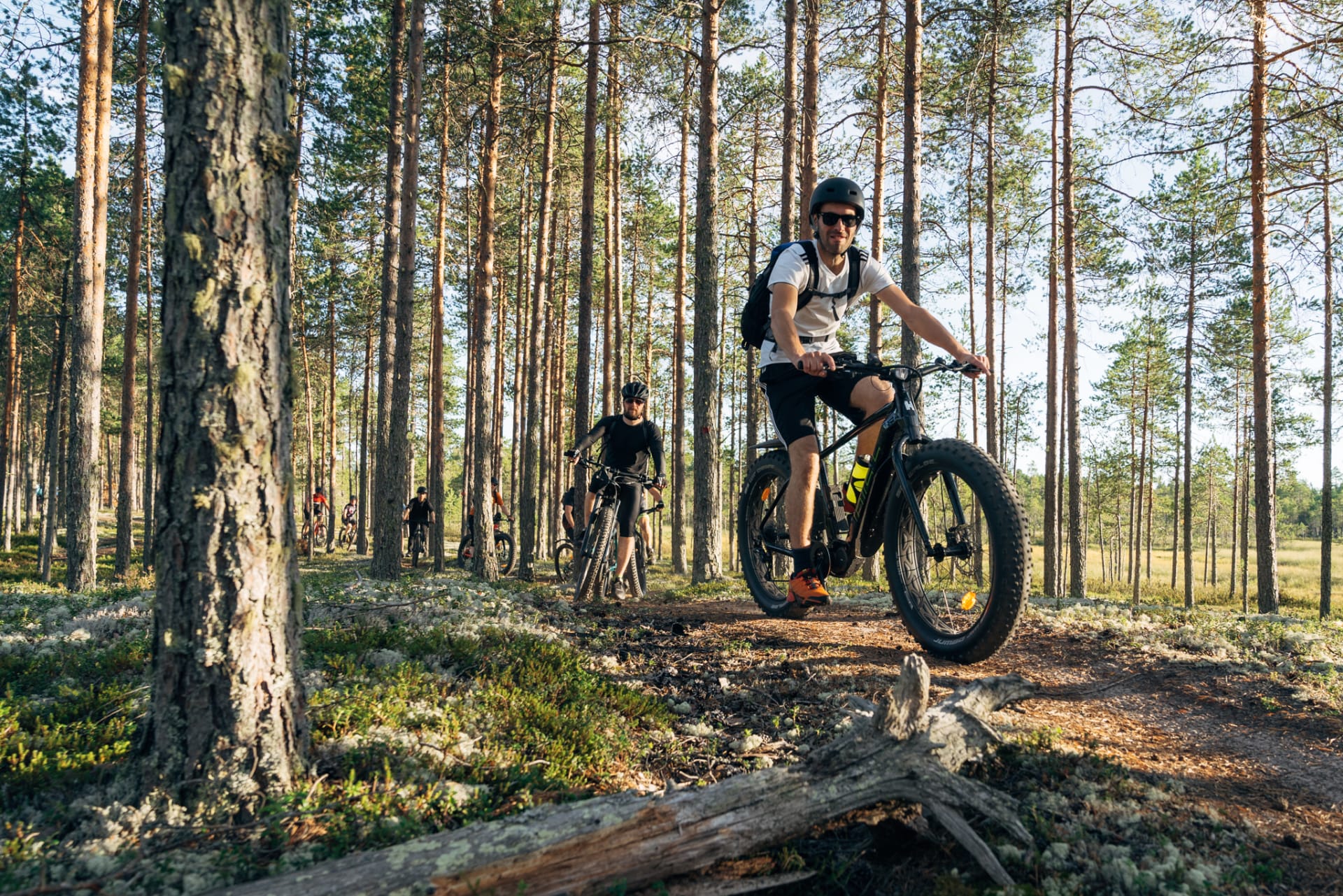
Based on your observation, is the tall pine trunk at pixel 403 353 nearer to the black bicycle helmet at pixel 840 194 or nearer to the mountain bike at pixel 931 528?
the mountain bike at pixel 931 528

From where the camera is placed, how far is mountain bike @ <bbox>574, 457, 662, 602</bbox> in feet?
29.4

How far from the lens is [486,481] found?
14.4 m

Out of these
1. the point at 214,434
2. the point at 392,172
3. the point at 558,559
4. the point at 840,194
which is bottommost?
the point at 558,559

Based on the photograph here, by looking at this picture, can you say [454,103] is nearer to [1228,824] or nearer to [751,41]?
[751,41]

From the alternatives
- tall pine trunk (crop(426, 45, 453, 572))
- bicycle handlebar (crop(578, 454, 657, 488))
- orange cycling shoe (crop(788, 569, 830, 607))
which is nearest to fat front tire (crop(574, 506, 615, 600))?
bicycle handlebar (crop(578, 454, 657, 488))

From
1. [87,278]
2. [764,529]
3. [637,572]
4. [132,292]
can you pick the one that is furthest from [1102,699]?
[132,292]

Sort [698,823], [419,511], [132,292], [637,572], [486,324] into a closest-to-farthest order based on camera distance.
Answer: [698,823] < [637,572] < [486,324] < [132,292] < [419,511]

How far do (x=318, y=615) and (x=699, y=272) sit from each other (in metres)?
8.20

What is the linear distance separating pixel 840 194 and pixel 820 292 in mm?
676

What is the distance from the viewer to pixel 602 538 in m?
8.97

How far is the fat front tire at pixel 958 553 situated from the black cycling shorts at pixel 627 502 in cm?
479

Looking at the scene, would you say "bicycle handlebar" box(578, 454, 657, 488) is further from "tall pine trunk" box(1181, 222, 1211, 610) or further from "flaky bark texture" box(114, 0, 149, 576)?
"tall pine trunk" box(1181, 222, 1211, 610)

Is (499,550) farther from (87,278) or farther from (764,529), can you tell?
(764,529)

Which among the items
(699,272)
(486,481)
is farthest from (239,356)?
(486,481)
